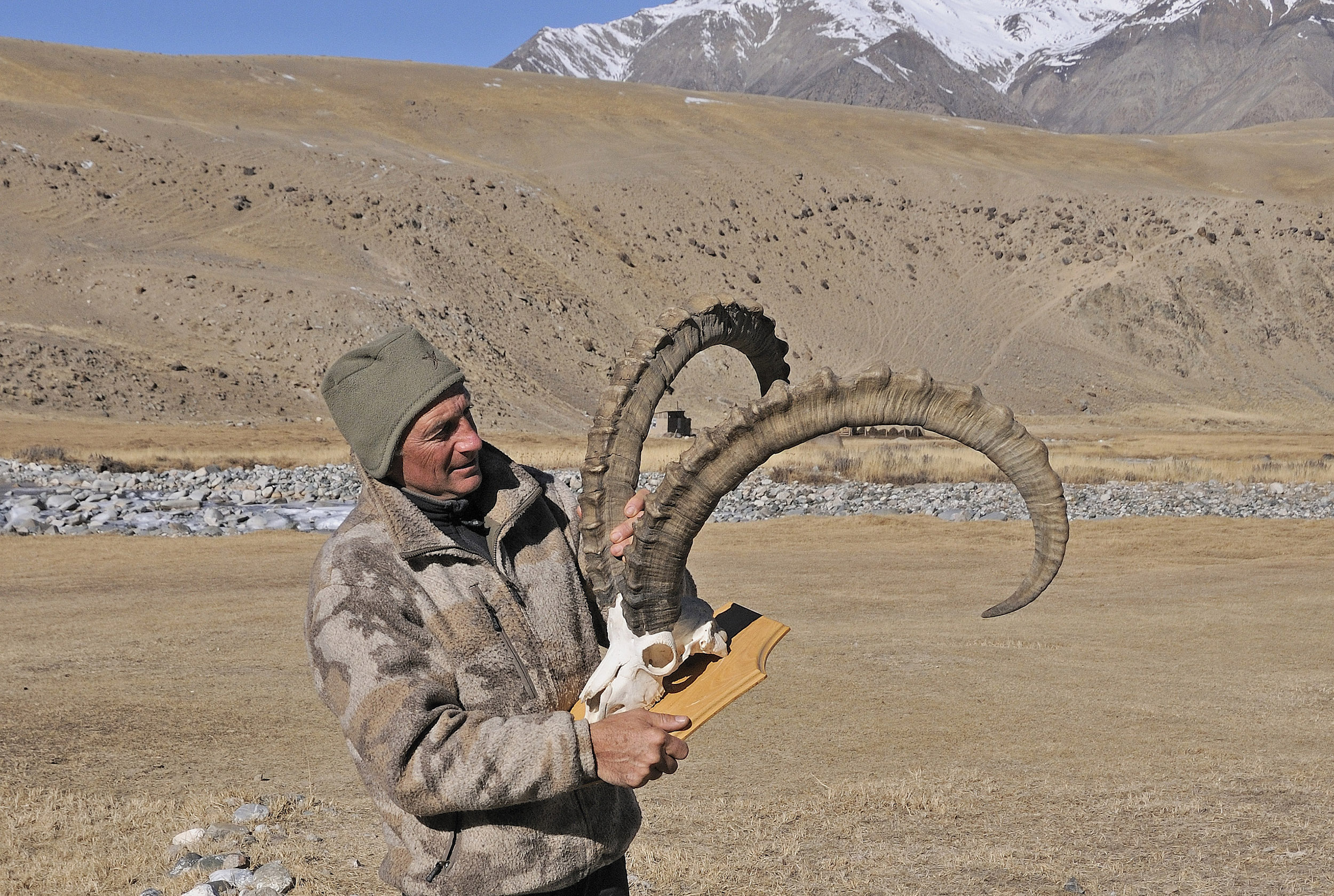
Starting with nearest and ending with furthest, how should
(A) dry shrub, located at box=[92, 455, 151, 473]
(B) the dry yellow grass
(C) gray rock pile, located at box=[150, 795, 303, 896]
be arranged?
(C) gray rock pile, located at box=[150, 795, 303, 896]
(A) dry shrub, located at box=[92, 455, 151, 473]
(B) the dry yellow grass

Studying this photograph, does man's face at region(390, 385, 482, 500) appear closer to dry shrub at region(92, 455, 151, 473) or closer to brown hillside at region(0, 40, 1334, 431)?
dry shrub at region(92, 455, 151, 473)

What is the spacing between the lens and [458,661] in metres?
3.09

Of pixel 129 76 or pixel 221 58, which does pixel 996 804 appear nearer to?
pixel 129 76

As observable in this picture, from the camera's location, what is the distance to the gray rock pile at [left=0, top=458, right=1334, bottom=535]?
23.1 meters

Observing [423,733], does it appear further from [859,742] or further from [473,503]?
[859,742]

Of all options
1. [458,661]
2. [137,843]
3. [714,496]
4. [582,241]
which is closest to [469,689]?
[458,661]

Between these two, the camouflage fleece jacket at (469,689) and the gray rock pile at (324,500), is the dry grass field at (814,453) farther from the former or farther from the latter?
the camouflage fleece jacket at (469,689)

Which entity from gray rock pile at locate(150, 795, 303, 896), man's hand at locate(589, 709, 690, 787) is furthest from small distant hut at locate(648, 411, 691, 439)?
man's hand at locate(589, 709, 690, 787)

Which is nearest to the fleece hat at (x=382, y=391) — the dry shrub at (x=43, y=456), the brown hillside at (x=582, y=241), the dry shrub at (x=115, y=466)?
the dry shrub at (x=115, y=466)

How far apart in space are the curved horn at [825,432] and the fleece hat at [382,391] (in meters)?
0.77

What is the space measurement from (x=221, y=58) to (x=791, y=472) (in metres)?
74.3

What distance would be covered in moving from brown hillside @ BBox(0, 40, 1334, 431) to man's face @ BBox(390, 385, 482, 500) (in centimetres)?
4209

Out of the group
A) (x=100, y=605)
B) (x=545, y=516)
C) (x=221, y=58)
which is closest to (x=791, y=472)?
(x=100, y=605)

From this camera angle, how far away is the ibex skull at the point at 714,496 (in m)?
3.42
